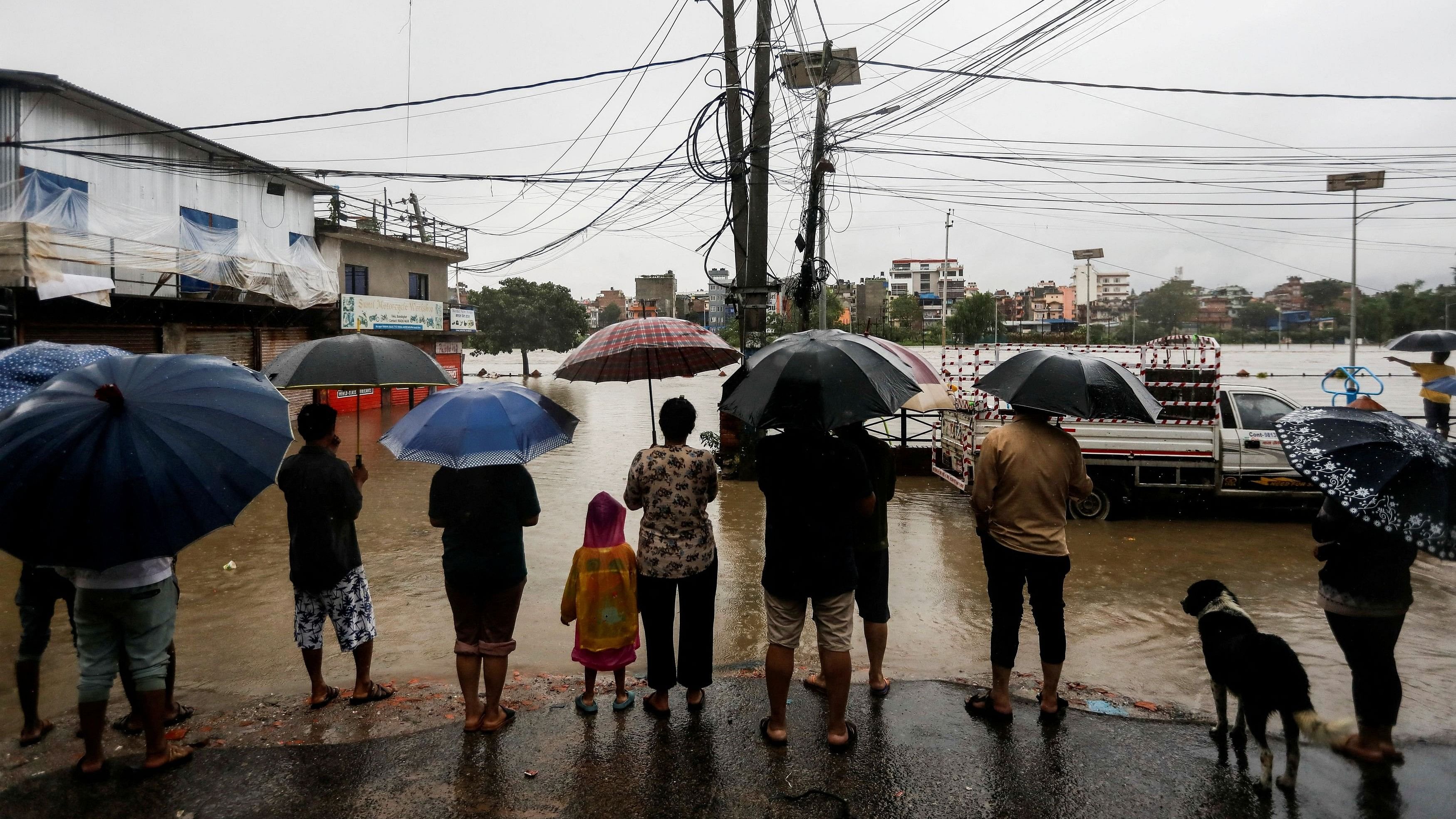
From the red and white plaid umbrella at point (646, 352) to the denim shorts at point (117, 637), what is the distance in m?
2.17

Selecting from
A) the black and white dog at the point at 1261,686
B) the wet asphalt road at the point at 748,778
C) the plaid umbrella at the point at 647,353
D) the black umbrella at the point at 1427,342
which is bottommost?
the wet asphalt road at the point at 748,778

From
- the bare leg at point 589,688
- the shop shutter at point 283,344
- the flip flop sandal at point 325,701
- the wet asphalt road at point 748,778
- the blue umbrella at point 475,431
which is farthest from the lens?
the shop shutter at point 283,344

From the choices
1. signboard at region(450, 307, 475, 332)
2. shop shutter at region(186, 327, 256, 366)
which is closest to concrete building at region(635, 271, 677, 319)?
signboard at region(450, 307, 475, 332)

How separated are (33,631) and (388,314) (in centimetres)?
→ 2372

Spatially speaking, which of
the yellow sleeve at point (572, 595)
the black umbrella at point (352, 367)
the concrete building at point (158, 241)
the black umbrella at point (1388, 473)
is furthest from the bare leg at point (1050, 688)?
the concrete building at point (158, 241)

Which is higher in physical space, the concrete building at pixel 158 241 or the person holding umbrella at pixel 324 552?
the concrete building at pixel 158 241

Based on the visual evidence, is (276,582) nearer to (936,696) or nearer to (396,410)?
(936,696)

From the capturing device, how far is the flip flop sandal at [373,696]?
13.6 feet

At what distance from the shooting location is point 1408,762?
3467mm

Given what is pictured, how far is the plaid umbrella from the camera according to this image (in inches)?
178

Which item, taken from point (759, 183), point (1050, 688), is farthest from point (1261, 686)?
point (759, 183)

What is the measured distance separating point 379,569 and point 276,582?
854mm

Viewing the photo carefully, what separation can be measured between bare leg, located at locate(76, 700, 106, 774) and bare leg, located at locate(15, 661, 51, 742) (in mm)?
638

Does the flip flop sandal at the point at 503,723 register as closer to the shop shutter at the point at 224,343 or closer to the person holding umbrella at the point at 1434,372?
the person holding umbrella at the point at 1434,372
